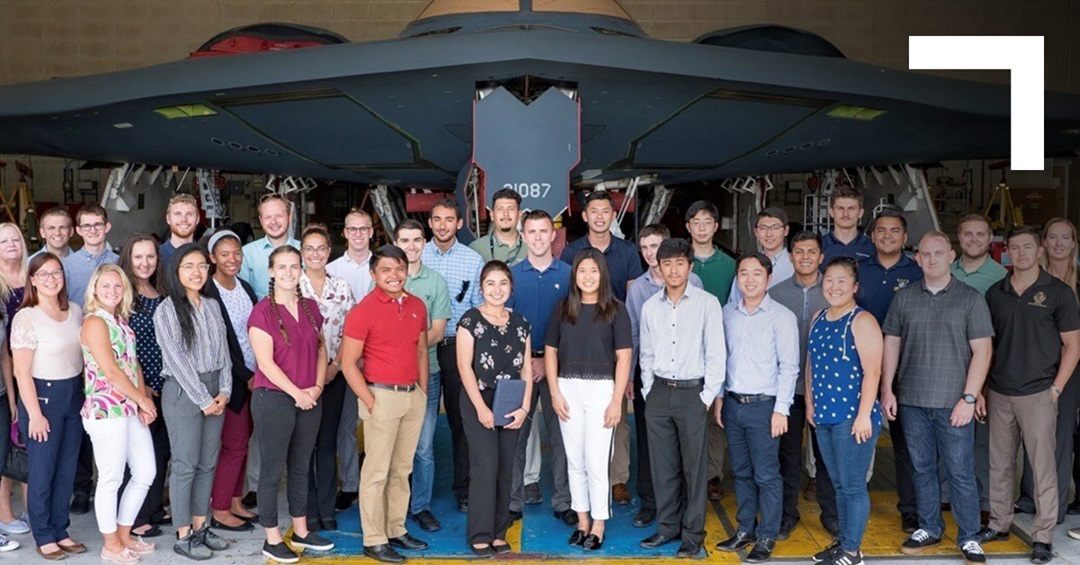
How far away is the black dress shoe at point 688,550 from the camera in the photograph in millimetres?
5275

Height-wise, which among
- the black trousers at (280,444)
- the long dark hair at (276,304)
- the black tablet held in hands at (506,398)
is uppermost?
the long dark hair at (276,304)

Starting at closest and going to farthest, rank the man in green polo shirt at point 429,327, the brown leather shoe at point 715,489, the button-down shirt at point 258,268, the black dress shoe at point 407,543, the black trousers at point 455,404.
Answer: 1. the black dress shoe at point 407,543
2. the man in green polo shirt at point 429,327
3. the black trousers at point 455,404
4. the button-down shirt at point 258,268
5. the brown leather shoe at point 715,489

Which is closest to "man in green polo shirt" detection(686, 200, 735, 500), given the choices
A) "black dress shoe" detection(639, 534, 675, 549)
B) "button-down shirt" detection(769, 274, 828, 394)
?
"button-down shirt" detection(769, 274, 828, 394)

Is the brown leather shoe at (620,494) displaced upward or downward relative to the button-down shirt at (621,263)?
downward

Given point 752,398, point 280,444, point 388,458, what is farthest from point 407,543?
point 752,398

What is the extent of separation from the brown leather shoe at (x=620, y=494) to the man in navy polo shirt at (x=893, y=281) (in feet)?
5.79

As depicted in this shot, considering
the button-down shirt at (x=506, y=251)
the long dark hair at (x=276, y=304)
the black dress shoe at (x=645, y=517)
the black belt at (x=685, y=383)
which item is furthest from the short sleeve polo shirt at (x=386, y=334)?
the black dress shoe at (x=645, y=517)

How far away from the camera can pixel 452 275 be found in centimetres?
598

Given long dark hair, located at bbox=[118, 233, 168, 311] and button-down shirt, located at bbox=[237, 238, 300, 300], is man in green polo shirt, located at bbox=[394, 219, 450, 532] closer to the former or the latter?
button-down shirt, located at bbox=[237, 238, 300, 300]

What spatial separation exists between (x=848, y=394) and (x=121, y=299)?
4.02 metres

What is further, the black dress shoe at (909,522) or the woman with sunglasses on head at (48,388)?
the black dress shoe at (909,522)

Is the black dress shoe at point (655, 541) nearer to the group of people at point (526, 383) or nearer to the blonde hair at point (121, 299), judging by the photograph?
the group of people at point (526, 383)

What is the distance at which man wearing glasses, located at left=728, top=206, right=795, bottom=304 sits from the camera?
19.1 feet

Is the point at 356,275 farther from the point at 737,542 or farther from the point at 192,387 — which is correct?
the point at 737,542
